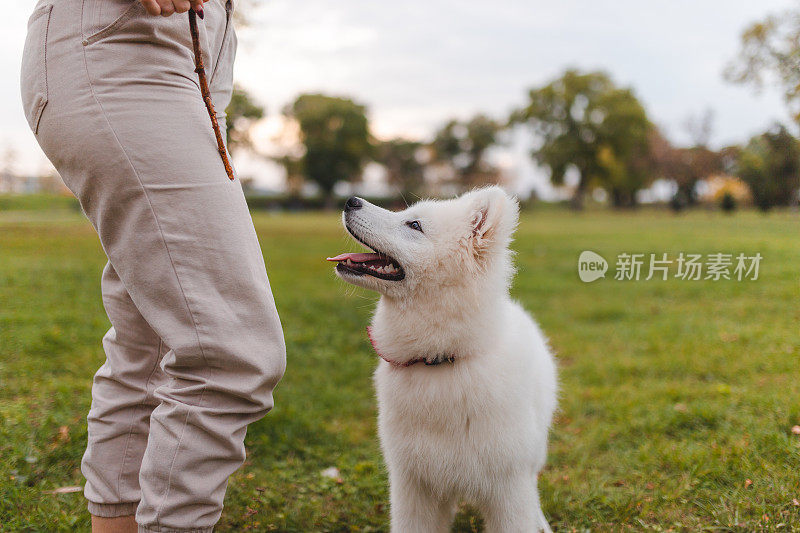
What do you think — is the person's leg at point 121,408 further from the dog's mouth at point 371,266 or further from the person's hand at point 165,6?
the person's hand at point 165,6

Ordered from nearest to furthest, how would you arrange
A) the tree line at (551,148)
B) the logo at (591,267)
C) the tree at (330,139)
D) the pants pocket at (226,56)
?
the pants pocket at (226,56) < the logo at (591,267) < the tree line at (551,148) < the tree at (330,139)

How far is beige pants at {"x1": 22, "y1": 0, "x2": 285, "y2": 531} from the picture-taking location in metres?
1.49

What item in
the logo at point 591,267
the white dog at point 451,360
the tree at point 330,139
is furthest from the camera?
the tree at point 330,139

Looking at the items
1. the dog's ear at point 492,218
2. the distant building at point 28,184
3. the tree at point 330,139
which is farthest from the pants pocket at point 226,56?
the tree at point 330,139

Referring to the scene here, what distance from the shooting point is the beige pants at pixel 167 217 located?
1491 millimetres

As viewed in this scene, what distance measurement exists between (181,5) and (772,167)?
8473 mm

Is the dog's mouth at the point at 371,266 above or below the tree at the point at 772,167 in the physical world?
below

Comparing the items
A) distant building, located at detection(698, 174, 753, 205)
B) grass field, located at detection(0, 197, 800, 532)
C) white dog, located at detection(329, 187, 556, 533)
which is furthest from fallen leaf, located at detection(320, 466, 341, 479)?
distant building, located at detection(698, 174, 753, 205)

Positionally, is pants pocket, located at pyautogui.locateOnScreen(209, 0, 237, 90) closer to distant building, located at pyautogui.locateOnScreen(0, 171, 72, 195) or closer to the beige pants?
the beige pants

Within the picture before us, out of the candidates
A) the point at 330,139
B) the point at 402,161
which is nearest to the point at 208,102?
the point at 330,139

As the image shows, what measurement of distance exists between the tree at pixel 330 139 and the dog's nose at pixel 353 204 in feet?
150

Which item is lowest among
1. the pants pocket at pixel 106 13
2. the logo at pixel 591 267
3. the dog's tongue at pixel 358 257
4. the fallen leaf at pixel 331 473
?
the fallen leaf at pixel 331 473

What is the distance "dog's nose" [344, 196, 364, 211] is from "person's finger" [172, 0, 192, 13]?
95cm

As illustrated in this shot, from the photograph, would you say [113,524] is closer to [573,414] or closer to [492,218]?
[492,218]
